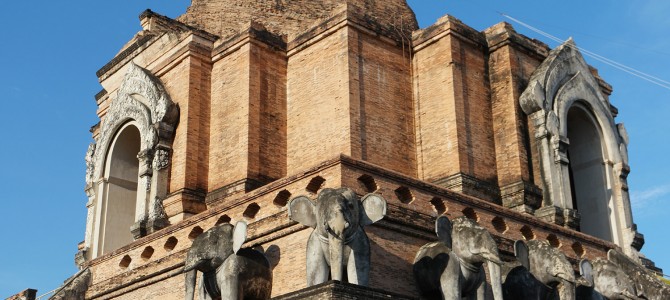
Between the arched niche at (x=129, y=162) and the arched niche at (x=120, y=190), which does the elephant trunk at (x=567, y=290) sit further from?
the arched niche at (x=120, y=190)

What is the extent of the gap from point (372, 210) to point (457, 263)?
4.61 ft

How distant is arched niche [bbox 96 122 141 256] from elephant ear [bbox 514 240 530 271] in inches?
372

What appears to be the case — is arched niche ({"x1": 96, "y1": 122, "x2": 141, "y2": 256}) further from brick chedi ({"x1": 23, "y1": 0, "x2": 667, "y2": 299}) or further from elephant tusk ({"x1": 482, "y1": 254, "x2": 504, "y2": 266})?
elephant tusk ({"x1": 482, "y1": 254, "x2": 504, "y2": 266})

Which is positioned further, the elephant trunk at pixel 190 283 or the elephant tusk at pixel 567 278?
the elephant tusk at pixel 567 278

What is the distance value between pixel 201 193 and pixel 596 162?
8081 millimetres

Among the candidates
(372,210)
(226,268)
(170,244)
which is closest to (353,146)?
(170,244)

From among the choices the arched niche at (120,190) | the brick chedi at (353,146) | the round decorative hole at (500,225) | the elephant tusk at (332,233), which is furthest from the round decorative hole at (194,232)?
the arched niche at (120,190)

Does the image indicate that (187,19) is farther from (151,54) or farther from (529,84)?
(529,84)

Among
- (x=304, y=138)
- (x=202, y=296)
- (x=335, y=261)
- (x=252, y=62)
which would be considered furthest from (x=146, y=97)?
(x=335, y=261)

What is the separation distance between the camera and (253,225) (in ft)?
45.1

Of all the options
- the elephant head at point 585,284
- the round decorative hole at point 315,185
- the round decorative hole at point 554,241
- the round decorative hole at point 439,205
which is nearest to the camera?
the round decorative hole at point 315,185

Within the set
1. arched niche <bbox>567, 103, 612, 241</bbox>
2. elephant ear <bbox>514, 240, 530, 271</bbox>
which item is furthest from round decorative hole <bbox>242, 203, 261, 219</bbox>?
arched niche <bbox>567, 103, 612, 241</bbox>

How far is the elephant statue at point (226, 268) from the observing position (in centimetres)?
1242

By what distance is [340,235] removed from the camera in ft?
38.0
